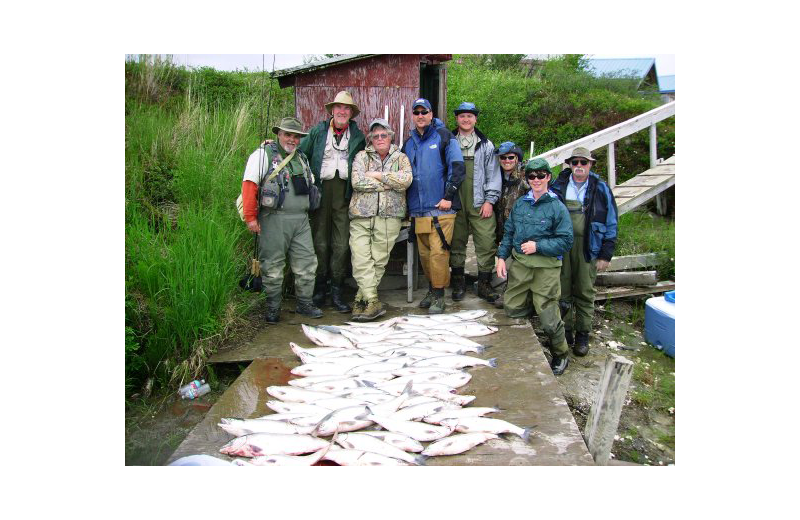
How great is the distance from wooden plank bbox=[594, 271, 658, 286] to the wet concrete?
2335 mm

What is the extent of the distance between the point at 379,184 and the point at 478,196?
1.15m

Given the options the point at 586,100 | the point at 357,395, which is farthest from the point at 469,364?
the point at 586,100

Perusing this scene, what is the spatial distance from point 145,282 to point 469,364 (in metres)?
3.09

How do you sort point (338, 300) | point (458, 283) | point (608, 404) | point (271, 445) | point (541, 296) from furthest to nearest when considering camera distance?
point (458, 283) → point (338, 300) → point (541, 296) → point (608, 404) → point (271, 445)

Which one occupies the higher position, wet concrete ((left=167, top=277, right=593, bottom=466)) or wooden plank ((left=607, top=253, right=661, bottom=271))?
wooden plank ((left=607, top=253, right=661, bottom=271))

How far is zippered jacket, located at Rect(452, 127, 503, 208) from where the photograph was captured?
649cm

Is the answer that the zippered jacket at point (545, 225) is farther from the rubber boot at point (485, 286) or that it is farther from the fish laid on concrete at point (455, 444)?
the fish laid on concrete at point (455, 444)

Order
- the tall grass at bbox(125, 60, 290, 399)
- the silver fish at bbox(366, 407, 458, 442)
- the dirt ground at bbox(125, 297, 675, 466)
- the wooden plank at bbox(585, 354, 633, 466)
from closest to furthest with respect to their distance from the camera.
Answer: the silver fish at bbox(366, 407, 458, 442) → the wooden plank at bbox(585, 354, 633, 466) → the dirt ground at bbox(125, 297, 675, 466) → the tall grass at bbox(125, 60, 290, 399)

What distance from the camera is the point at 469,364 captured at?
492cm

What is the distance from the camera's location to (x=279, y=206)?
588 centimetres

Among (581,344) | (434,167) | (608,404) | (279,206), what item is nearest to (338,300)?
(279,206)

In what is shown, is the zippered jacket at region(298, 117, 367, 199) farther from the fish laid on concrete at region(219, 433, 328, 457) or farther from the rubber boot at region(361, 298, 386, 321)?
the fish laid on concrete at region(219, 433, 328, 457)

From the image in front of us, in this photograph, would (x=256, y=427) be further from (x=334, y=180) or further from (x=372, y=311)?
(x=334, y=180)

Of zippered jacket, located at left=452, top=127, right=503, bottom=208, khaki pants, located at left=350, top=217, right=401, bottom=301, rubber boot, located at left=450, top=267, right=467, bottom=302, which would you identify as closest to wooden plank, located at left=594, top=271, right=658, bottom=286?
rubber boot, located at left=450, top=267, right=467, bottom=302
